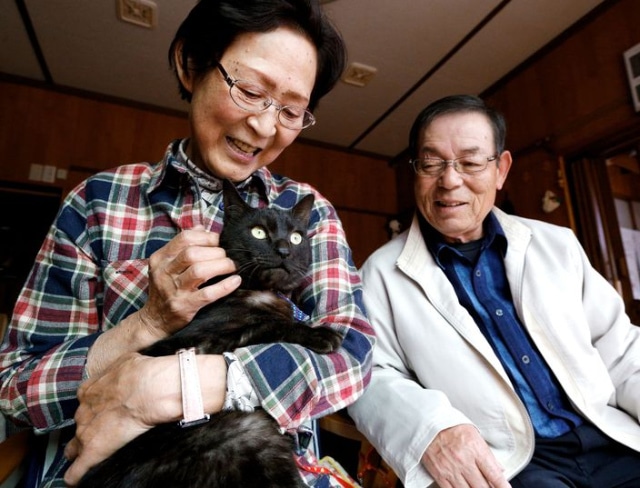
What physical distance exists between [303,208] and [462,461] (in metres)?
0.70

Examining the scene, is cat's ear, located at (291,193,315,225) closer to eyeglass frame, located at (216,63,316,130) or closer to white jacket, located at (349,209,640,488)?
eyeglass frame, located at (216,63,316,130)

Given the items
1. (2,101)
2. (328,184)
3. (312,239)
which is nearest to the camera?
(312,239)

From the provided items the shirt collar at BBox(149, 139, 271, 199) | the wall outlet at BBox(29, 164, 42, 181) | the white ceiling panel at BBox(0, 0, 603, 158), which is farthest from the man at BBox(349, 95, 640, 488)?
the wall outlet at BBox(29, 164, 42, 181)

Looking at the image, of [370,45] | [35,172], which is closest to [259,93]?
[370,45]

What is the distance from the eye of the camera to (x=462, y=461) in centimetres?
84

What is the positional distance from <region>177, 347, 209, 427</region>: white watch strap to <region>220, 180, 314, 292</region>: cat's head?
0.92ft

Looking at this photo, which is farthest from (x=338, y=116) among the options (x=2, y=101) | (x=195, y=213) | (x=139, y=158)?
(x=195, y=213)

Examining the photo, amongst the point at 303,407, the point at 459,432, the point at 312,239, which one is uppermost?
the point at 312,239

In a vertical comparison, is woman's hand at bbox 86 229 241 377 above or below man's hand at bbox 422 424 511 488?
above

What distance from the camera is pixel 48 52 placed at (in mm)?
3201

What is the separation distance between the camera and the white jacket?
3.16 ft

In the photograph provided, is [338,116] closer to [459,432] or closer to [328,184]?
[328,184]

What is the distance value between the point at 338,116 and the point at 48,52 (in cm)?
264

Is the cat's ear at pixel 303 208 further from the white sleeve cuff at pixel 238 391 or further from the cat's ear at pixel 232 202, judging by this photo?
the white sleeve cuff at pixel 238 391
